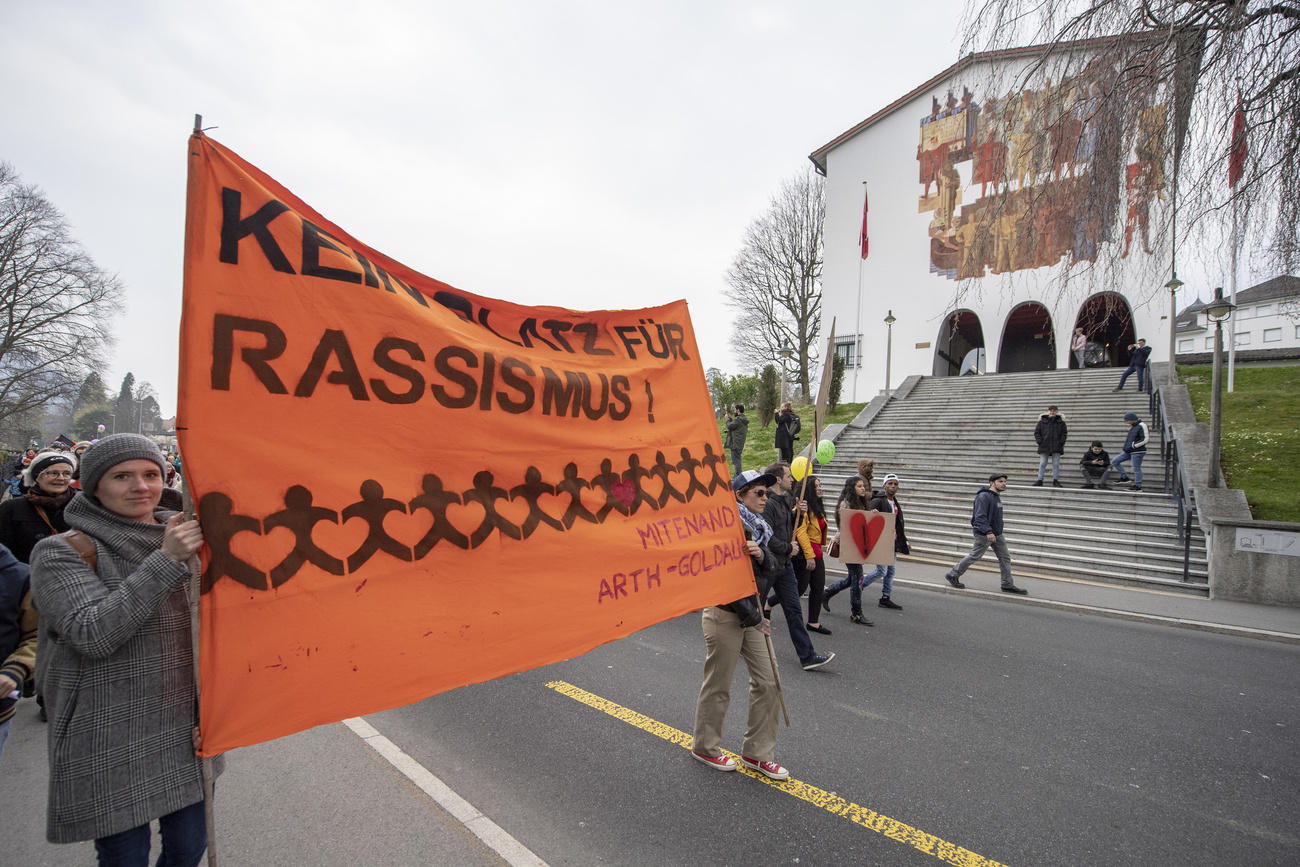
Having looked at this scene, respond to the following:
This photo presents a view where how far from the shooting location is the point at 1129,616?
8.05 m

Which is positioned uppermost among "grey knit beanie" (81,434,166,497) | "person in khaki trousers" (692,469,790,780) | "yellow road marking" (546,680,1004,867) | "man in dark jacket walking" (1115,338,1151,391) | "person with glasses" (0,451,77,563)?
"man in dark jacket walking" (1115,338,1151,391)

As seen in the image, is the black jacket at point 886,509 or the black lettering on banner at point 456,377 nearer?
the black lettering on banner at point 456,377

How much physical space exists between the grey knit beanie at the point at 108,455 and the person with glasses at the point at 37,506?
9.46ft

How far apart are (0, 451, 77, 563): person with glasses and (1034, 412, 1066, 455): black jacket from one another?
15.9 m

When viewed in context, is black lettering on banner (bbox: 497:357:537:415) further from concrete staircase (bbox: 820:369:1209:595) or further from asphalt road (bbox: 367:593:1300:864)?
concrete staircase (bbox: 820:369:1209:595)

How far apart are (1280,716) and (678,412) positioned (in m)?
5.50

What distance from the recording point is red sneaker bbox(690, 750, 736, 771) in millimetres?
3627

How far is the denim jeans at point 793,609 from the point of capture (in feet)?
16.7

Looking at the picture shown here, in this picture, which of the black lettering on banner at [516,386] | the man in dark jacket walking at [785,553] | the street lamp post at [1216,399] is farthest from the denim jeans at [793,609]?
the street lamp post at [1216,399]

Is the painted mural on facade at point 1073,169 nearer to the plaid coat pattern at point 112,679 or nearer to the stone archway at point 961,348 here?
the plaid coat pattern at point 112,679

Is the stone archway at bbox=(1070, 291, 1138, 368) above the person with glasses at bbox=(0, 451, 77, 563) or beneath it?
above

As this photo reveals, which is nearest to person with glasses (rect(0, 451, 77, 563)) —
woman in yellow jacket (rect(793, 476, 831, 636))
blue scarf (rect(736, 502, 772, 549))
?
blue scarf (rect(736, 502, 772, 549))

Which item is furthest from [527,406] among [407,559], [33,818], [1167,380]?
[1167,380]

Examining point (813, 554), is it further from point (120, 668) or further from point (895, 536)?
point (120, 668)
